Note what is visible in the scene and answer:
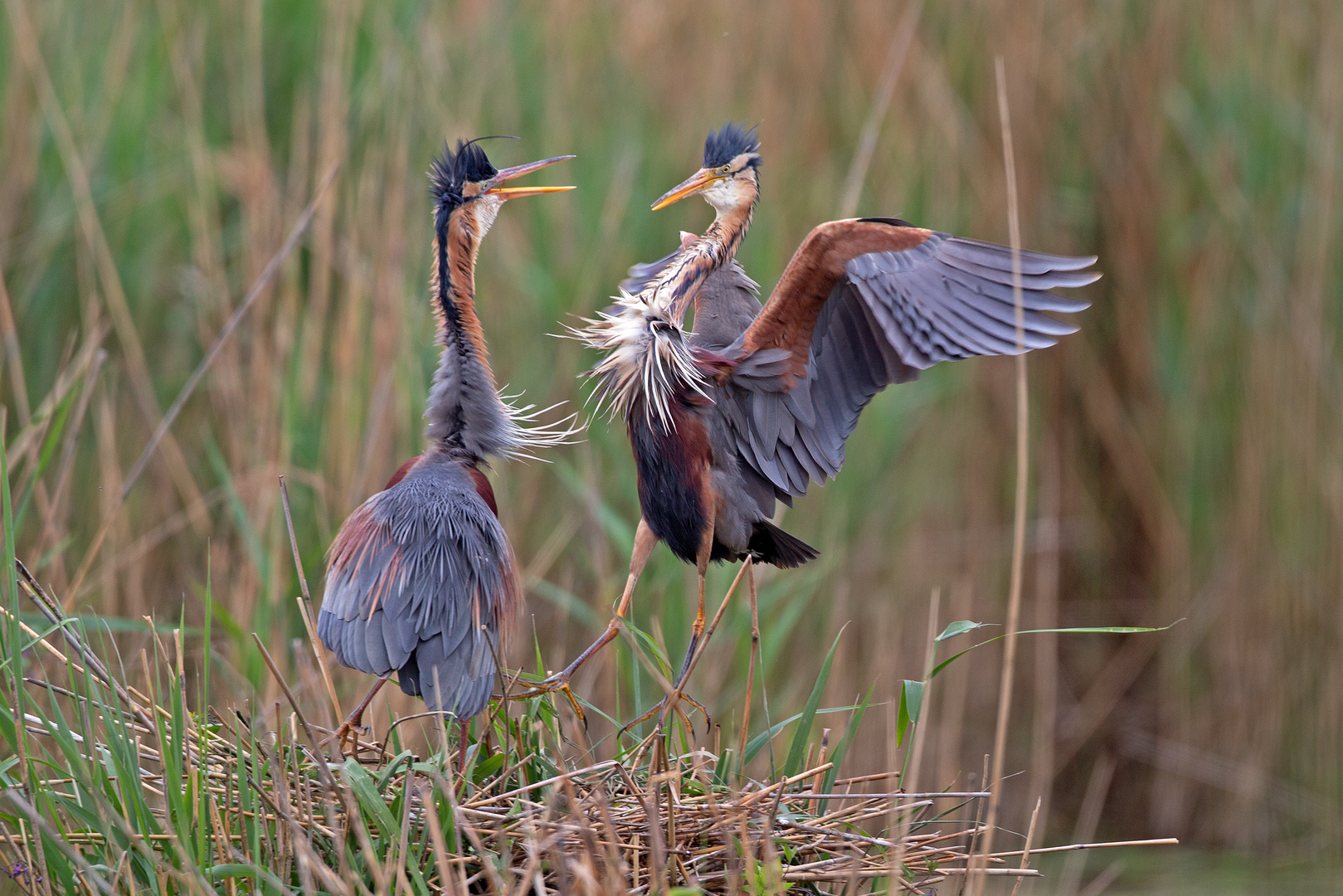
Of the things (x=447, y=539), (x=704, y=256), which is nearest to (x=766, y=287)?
(x=704, y=256)

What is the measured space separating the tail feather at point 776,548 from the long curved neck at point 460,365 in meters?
0.65

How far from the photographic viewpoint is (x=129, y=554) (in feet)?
12.2

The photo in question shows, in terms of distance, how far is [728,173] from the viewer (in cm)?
314

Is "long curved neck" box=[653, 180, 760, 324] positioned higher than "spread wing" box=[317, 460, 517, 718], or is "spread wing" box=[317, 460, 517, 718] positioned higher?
"long curved neck" box=[653, 180, 760, 324]

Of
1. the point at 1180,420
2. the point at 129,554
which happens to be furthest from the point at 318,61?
the point at 1180,420

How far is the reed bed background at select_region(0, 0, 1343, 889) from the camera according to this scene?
4023 millimetres

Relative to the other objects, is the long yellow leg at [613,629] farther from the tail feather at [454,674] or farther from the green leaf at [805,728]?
the green leaf at [805,728]

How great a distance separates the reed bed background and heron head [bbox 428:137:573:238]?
3.00ft

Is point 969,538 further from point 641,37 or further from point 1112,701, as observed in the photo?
point 641,37

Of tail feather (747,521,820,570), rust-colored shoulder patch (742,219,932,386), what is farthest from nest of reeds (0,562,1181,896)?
rust-colored shoulder patch (742,219,932,386)

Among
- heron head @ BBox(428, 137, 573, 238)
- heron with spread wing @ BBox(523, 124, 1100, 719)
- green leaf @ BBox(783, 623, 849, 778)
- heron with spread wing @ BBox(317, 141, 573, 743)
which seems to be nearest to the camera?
green leaf @ BBox(783, 623, 849, 778)

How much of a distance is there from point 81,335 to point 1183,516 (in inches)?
163

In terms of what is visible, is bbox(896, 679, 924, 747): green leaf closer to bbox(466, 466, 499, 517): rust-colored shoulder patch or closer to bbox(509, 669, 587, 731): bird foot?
bbox(509, 669, 587, 731): bird foot

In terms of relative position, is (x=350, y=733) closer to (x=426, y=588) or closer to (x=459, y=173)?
(x=426, y=588)
